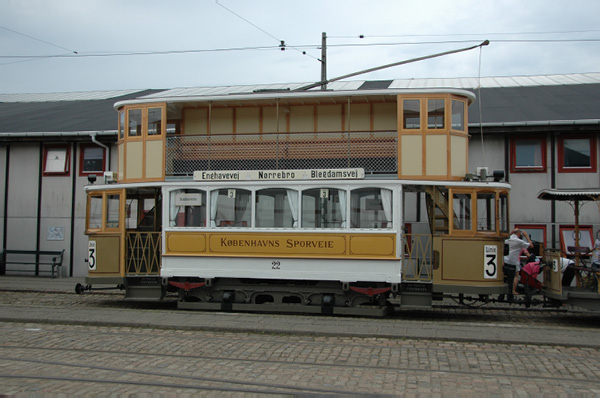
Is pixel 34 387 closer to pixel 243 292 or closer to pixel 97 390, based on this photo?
pixel 97 390

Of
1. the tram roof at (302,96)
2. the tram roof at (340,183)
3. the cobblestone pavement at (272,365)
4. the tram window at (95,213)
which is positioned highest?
the tram roof at (302,96)

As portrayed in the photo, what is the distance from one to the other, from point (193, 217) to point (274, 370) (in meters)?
6.09

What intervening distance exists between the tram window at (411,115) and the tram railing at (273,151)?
0.54 metres

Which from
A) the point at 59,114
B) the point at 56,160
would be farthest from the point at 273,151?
the point at 59,114

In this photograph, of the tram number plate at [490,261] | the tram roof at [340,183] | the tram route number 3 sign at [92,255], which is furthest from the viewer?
the tram route number 3 sign at [92,255]

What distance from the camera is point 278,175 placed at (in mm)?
12984

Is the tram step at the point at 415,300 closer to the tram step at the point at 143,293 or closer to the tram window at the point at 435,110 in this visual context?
the tram window at the point at 435,110

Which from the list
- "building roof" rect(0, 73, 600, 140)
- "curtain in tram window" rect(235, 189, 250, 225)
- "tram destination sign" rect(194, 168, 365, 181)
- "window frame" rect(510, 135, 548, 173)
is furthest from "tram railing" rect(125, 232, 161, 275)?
"window frame" rect(510, 135, 548, 173)

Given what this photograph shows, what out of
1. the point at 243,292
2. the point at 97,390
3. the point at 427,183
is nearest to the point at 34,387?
the point at 97,390

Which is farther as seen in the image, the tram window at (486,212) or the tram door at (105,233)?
the tram door at (105,233)

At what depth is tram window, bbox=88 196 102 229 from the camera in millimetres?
14030

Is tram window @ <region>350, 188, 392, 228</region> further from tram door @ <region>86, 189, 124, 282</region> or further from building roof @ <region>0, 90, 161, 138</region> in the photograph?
building roof @ <region>0, 90, 161, 138</region>

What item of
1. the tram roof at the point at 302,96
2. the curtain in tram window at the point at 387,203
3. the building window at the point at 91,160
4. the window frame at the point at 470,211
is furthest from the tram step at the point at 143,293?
the building window at the point at 91,160

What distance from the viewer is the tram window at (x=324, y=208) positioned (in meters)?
12.6
